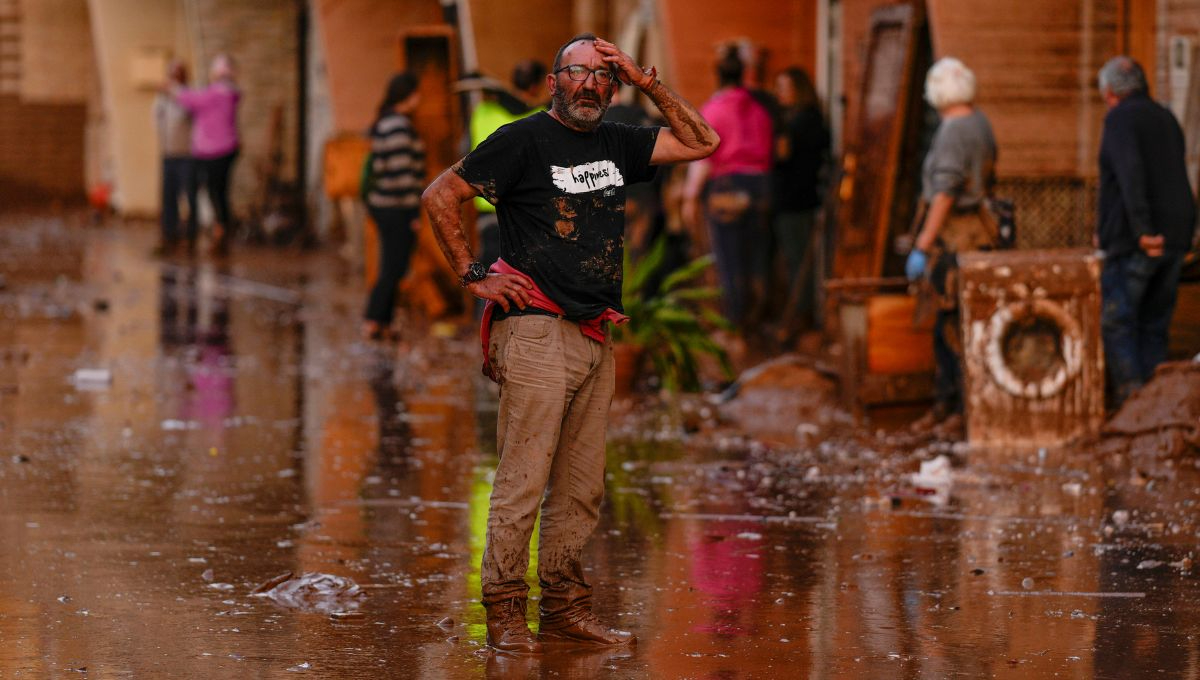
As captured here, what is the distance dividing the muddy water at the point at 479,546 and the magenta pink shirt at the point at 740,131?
9.08 feet

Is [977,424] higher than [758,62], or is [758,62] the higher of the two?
[758,62]

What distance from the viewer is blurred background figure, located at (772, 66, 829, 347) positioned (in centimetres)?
1527

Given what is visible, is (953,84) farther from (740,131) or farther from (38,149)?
(38,149)

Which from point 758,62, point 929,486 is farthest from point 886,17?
point 929,486

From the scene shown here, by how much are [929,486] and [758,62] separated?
264 inches

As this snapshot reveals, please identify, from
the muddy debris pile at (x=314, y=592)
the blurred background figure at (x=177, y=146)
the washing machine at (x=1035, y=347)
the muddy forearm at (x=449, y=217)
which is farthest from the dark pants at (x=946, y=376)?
the blurred background figure at (x=177, y=146)

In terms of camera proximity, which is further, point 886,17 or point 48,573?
point 886,17

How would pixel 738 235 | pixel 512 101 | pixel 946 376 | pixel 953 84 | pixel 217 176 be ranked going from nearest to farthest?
pixel 953 84
pixel 946 376
pixel 512 101
pixel 738 235
pixel 217 176

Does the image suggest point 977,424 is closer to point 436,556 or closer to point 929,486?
point 929,486

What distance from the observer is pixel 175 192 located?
25469 millimetres

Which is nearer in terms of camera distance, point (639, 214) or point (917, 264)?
point (917, 264)

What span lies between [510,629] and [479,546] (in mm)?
1686

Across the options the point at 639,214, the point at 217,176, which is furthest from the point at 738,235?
the point at 217,176

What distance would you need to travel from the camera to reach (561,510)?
6.58 m
